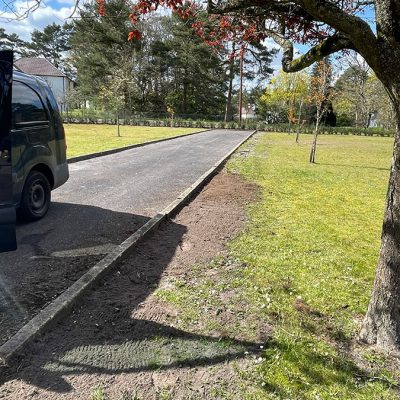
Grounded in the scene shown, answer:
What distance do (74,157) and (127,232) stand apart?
754 cm

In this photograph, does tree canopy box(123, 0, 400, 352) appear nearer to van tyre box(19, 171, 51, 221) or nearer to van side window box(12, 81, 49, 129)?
van side window box(12, 81, 49, 129)

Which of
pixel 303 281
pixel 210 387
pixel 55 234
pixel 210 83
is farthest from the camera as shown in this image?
pixel 210 83

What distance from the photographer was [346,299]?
3543 mm

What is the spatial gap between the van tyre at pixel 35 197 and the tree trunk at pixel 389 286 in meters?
4.69

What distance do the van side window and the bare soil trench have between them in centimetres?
269

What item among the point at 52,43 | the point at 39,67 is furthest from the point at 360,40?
the point at 52,43

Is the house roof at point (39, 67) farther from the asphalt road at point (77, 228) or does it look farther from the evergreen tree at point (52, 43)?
the asphalt road at point (77, 228)

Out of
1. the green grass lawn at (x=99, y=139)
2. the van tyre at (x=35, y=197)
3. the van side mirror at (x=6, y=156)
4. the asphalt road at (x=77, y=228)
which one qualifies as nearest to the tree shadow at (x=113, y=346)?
the asphalt road at (x=77, y=228)

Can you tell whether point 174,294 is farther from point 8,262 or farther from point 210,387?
point 8,262

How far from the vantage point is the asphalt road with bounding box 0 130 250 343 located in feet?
11.1

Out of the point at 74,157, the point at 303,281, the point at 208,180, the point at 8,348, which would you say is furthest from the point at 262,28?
the point at 74,157

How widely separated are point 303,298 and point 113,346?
6.07ft

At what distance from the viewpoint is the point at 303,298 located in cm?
352

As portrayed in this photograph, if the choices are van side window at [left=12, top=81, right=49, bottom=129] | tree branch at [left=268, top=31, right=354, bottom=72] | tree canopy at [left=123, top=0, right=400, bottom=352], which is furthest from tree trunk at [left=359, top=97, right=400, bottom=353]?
van side window at [left=12, top=81, right=49, bottom=129]
